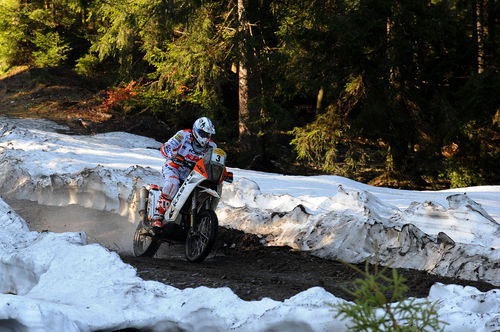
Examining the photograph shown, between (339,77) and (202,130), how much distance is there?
10.2 meters

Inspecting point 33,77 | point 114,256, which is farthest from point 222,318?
point 33,77

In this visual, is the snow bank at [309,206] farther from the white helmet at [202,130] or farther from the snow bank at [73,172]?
the white helmet at [202,130]

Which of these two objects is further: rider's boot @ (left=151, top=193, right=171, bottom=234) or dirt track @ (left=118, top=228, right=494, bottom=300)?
rider's boot @ (left=151, top=193, right=171, bottom=234)

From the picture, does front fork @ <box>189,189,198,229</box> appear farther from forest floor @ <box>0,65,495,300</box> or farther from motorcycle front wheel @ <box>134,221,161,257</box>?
motorcycle front wheel @ <box>134,221,161,257</box>

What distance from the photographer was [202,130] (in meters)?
7.55

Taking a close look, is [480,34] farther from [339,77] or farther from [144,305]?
[144,305]

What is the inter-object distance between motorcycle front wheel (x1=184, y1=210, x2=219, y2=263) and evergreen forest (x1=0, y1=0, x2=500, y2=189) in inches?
366

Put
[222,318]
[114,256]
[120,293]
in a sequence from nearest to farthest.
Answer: [222,318]
[120,293]
[114,256]

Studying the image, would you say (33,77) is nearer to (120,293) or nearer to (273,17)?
(273,17)

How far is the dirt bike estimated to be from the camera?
6.98 m

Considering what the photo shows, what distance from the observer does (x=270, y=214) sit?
8.84 metres

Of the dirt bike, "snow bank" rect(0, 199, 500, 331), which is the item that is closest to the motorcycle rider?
the dirt bike

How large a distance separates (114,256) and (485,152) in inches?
566

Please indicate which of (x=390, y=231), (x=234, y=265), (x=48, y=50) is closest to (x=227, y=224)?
(x=234, y=265)
